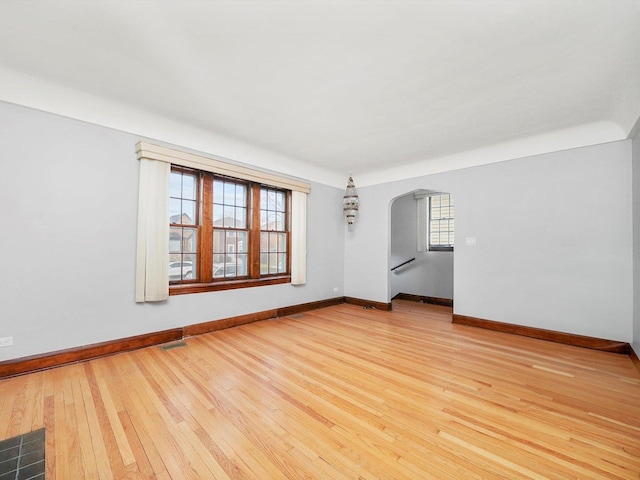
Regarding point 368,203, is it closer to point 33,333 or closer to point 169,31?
point 169,31

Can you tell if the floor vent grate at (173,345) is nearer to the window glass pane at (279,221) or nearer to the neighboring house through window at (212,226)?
the neighboring house through window at (212,226)

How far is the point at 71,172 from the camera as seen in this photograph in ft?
9.53

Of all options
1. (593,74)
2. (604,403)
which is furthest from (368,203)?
(604,403)

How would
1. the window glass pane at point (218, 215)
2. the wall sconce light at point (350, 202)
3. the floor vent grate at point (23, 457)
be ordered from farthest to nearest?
the wall sconce light at point (350, 202), the window glass pane at point (218, 215), the floor vent grate at point (23, 457)

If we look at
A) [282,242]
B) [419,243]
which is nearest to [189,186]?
[282,242]

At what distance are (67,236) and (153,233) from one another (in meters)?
0.80

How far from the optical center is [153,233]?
3371 millimetres

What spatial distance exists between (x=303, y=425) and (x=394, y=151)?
4197mm

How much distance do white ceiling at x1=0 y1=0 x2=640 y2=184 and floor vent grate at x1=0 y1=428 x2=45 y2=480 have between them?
2.98m

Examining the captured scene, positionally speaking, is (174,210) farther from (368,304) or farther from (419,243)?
(419,243)

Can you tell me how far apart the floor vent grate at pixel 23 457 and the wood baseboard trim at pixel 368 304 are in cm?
498

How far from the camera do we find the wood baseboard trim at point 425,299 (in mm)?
6172

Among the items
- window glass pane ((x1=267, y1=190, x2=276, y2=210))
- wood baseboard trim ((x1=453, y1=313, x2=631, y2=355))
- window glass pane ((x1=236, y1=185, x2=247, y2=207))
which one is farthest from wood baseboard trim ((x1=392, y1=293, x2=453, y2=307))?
window glass pane ((x1=236, y1=185, x2=247, y2=207))

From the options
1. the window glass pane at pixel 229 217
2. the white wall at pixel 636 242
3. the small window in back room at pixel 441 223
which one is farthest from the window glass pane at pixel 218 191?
the white wall at pixel 636 242
